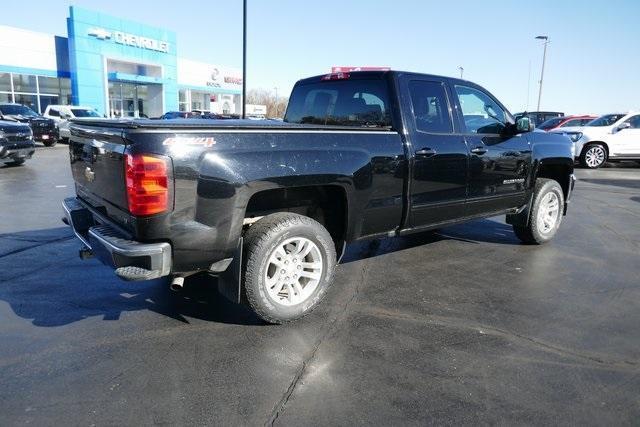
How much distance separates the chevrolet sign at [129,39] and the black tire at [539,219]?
110 feet

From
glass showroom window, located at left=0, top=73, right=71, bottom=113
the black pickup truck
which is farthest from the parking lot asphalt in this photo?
glass showroom window, located at left=0, top=73, right=71, bottom=113

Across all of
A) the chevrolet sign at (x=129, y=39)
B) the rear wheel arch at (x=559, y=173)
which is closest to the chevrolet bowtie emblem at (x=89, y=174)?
the rear wheel arch at (x=559, y=173)

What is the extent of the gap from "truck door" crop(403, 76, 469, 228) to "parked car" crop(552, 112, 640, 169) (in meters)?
13.5

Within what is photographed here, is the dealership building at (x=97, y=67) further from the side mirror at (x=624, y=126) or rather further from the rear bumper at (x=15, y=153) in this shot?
the side mirror at (x=624, y=126)

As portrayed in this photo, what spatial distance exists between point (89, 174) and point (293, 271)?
1780 mm

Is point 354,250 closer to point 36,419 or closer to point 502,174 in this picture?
point 502,174

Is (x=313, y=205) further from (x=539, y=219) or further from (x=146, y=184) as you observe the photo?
(x=539, y=219)

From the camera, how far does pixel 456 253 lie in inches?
233

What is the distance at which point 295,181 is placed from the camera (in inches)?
142

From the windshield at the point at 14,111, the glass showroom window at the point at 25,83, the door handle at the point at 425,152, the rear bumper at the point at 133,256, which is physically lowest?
the rear bumper at the point at 133,256

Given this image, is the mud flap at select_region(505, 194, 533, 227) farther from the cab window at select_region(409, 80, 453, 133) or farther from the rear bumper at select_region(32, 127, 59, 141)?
the rear bumper at select_region(32, 127, 59, 141)

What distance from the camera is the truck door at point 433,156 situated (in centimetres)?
452

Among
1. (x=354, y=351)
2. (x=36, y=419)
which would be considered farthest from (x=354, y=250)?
(x=36, y=419)

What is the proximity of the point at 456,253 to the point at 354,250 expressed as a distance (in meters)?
1.22
